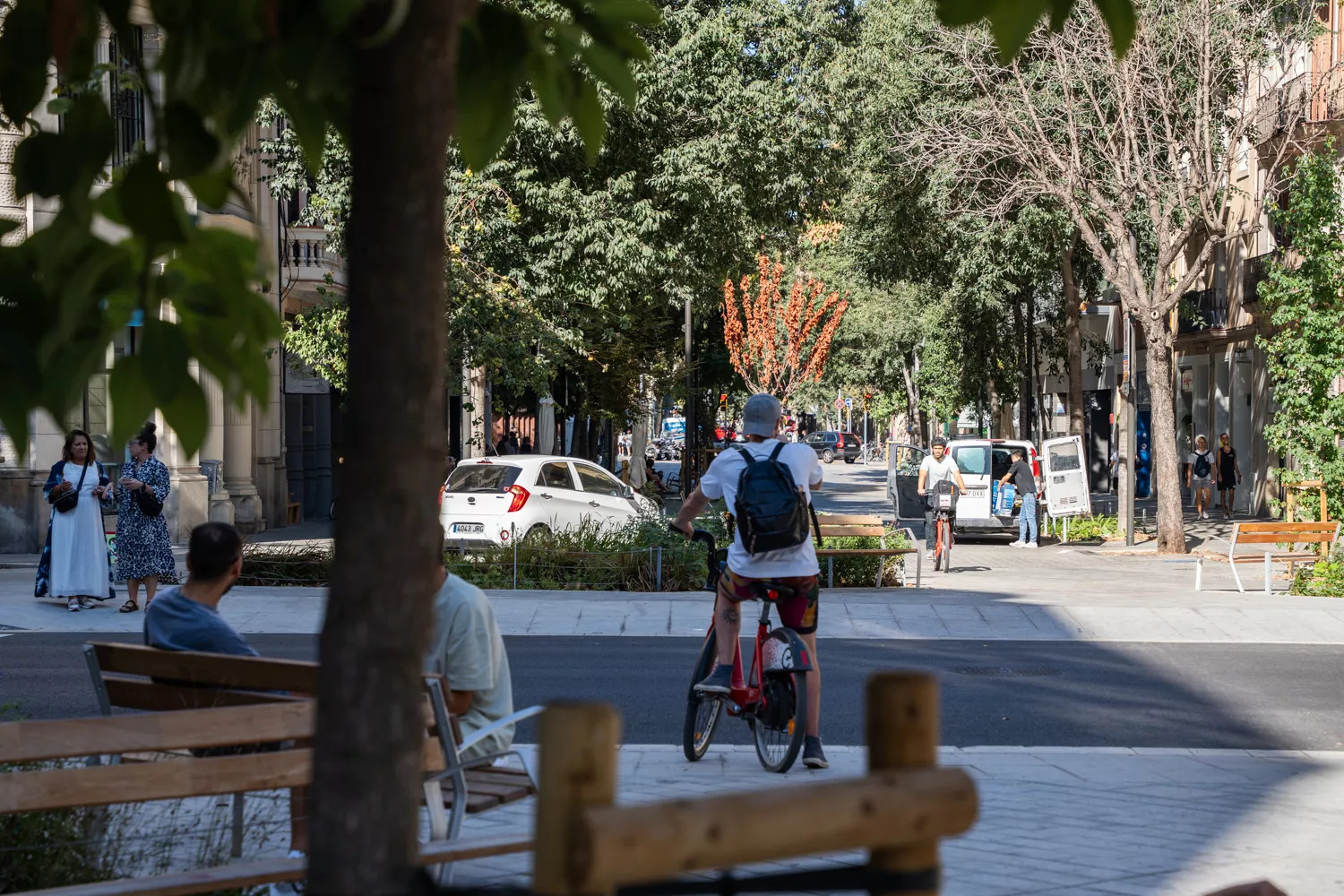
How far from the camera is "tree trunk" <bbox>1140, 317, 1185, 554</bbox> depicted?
999 inches

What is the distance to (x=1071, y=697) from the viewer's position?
1088 centimetres

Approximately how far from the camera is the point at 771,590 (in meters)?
7.96

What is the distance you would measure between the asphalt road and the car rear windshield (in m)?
7.94

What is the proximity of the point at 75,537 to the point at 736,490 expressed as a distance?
927 cm

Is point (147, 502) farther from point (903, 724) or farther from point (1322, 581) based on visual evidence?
point (903, 724)

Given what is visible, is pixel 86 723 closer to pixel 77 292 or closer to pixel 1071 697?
pixel 77 292

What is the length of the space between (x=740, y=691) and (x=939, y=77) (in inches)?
853

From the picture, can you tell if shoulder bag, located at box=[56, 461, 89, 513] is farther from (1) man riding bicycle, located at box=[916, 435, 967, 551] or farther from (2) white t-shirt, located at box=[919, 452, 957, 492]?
(2) white t-shirt, located at box=[919, 452, 957, 492]

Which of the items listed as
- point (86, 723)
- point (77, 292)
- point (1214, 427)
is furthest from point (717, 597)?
point (1214, 427)

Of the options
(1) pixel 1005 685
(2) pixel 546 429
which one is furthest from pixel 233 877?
(2) pixel 546 429

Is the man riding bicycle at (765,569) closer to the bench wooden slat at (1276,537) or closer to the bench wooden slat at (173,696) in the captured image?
the bench wooden slat at (173,696)

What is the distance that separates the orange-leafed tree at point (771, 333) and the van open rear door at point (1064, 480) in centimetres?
870

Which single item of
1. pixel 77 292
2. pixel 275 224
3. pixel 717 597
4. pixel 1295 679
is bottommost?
pixel 1295 679

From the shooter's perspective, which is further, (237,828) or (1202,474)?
(1202,474)
